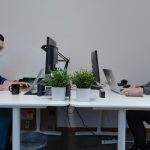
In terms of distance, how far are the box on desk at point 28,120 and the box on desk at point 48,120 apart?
12cm

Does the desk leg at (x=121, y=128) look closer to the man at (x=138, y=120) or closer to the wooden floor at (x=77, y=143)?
the man at (x=138, y=120)

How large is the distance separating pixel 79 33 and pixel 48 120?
1.29 m

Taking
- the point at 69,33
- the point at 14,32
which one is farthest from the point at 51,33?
the point at 14,32

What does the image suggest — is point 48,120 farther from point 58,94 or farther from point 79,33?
point 58,94

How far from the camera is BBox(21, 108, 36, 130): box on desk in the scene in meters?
3.53

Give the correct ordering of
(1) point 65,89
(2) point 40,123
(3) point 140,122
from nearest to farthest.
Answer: (1) point 65,89 → (3) point 140,122 → (2) point 40,123

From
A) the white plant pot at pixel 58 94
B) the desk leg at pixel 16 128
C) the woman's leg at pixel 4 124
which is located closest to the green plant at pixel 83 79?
the white plant pot at pixel 58 94

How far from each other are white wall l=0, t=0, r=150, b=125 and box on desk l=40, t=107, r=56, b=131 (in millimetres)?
578

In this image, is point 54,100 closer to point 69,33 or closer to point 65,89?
point 65,89

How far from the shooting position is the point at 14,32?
12.1ft

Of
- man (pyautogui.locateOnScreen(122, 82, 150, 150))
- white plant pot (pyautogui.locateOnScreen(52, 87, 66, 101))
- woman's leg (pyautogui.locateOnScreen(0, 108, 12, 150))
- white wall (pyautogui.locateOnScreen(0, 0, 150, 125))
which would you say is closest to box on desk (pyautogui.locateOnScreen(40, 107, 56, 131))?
white wall (pyautogui.locateOnScreen(0, 0, 150, 125))

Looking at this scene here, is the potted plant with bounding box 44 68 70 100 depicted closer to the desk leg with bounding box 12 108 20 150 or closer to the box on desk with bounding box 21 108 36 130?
the desk leg with bounding box 12 108 20 150

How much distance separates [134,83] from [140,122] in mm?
1314

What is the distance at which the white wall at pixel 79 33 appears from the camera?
3.67m
